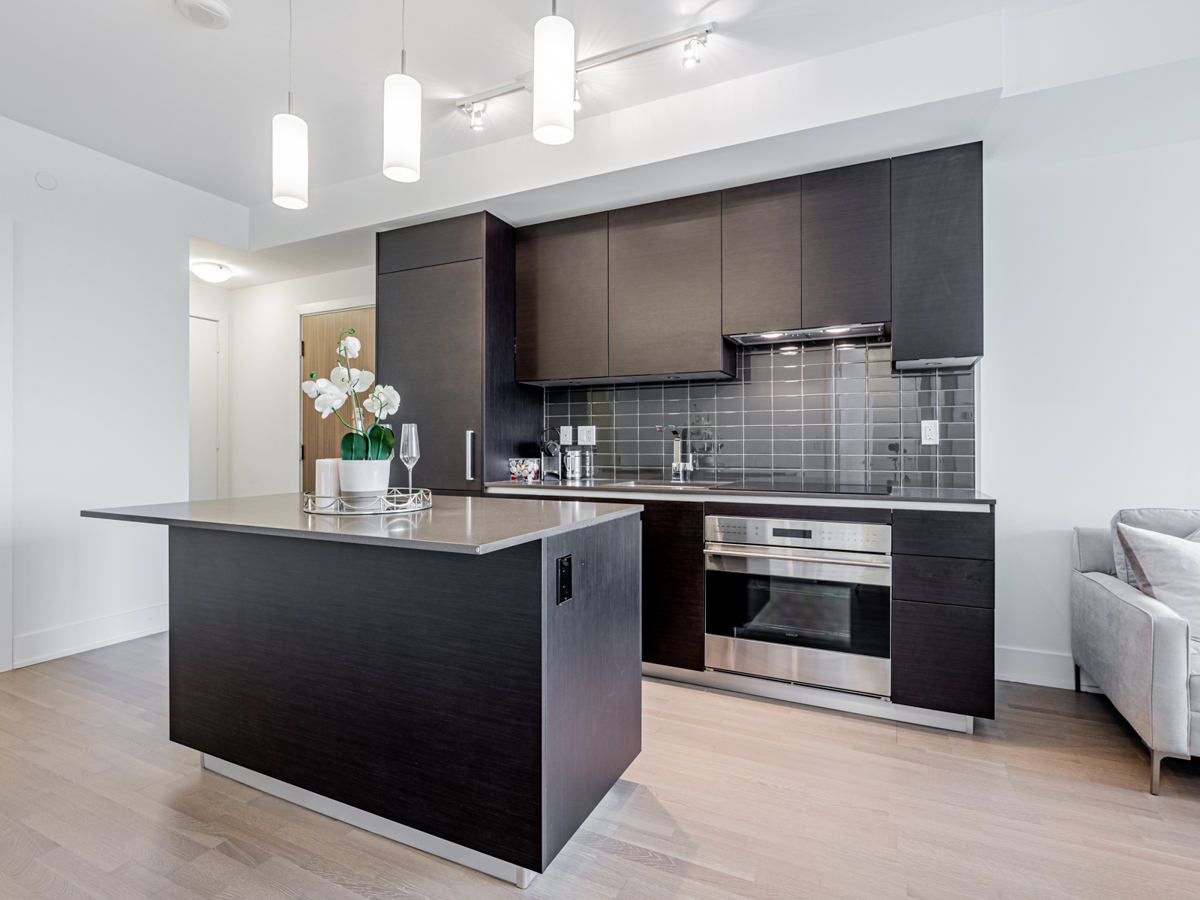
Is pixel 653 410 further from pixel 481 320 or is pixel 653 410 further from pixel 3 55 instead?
pixel 3 55

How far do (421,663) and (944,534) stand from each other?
6.49ft

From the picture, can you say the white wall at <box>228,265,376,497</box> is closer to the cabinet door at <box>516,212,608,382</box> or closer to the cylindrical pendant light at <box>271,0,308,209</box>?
the cabinet door at <box>516,212,608,382</box>

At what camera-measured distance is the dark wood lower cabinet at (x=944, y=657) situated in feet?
Result: 7.87

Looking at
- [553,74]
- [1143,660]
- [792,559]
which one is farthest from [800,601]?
[553,74]

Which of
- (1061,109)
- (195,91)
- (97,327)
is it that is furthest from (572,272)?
(97,327)

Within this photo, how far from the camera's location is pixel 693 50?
2451mm

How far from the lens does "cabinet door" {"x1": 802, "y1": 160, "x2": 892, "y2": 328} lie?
2.79m

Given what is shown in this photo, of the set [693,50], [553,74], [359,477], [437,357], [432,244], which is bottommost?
[359,477]

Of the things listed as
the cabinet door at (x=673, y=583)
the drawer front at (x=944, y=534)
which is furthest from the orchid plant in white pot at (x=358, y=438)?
the drawer front at (x=944, y=534)

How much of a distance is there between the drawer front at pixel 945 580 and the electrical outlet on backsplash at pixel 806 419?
69 centimetres

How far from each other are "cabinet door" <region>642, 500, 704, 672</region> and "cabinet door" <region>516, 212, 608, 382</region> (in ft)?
3.12

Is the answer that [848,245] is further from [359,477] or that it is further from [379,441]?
[359,477]

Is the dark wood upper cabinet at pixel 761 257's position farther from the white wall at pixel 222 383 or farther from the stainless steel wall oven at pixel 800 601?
the white wall at pixel 222 383

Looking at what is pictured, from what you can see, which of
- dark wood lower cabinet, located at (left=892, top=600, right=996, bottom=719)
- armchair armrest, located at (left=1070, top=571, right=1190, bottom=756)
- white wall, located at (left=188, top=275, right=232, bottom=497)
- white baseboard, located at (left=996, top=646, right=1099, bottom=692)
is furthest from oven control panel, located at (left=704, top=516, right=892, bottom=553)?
white wall, located at (left=188, top=275, right=232, bottom=497)
